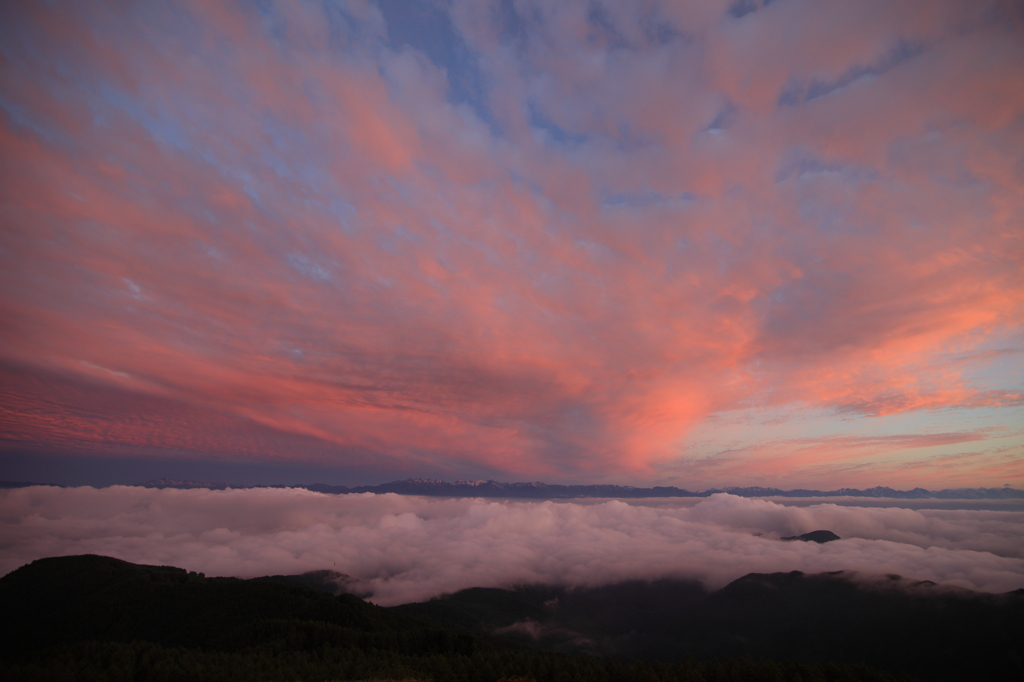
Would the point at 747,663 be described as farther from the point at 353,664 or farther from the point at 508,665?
the point at 353,664

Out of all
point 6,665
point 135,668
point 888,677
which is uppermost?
point 6,665

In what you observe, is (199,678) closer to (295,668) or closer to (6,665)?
(295,668)

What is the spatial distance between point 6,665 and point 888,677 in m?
314

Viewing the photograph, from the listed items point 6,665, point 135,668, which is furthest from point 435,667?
point 6,665

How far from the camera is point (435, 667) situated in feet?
529

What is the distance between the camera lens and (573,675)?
153m

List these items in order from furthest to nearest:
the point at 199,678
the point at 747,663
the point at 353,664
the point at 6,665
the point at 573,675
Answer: the point at 747,663 < the point at 353,664 < the point at 573,675 < the point at 199,678 < the point at 6,665

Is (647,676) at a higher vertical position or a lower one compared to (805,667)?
higher

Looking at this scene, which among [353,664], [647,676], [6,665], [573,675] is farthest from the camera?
[353,664]

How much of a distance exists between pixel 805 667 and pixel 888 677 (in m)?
36.2

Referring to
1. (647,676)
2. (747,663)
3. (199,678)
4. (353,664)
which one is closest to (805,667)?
(747,663)

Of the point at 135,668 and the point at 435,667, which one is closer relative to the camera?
the point at 135,668

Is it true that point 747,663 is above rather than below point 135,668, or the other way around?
below

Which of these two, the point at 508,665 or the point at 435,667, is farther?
the point at 508,665
